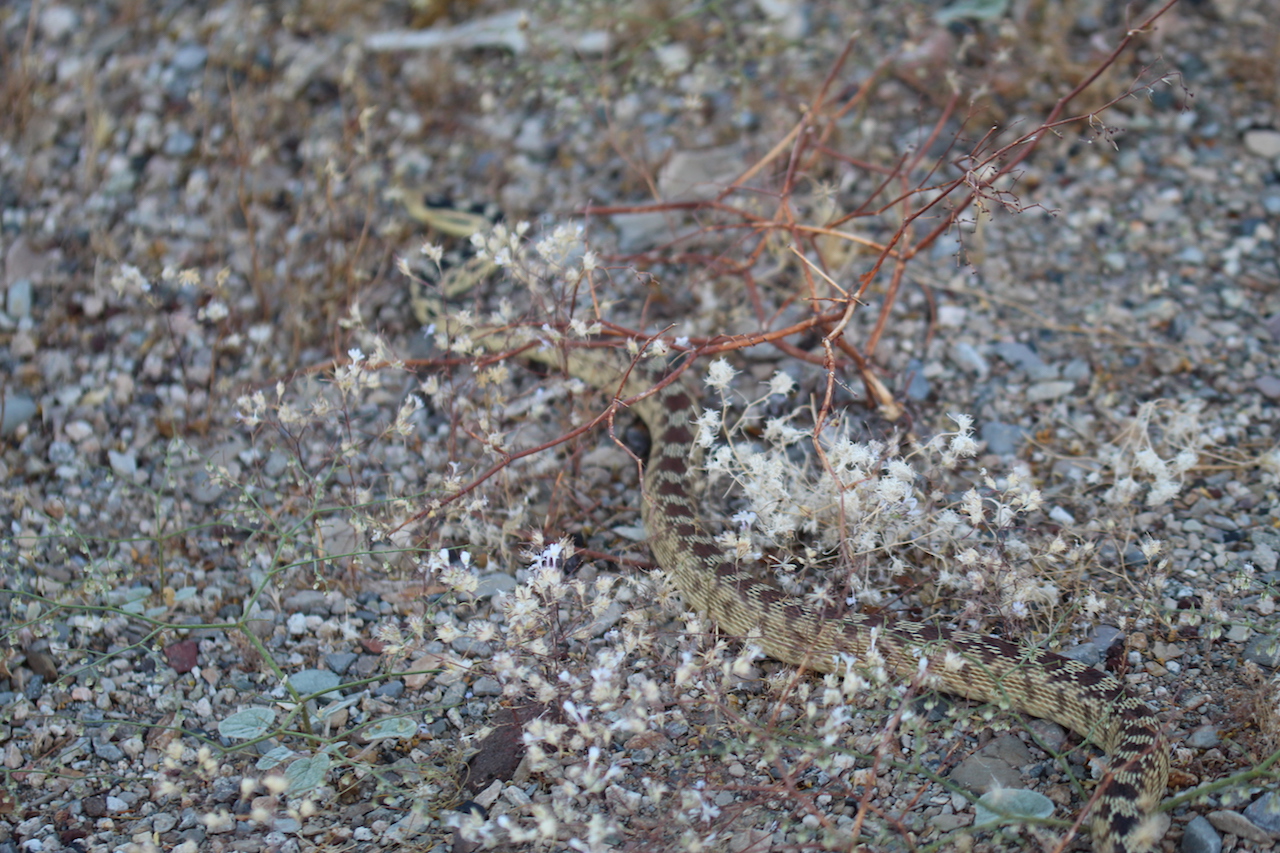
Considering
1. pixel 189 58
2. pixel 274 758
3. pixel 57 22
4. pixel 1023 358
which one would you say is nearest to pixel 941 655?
pixel 1023 358

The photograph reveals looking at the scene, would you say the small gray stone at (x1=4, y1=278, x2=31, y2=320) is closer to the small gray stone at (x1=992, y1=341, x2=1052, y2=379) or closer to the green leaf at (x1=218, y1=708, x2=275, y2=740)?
the green leaf at (x1=218, y1=708, x2=275, y2=740)

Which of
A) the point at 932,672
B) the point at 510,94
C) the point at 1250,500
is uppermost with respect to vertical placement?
the point at 510,94

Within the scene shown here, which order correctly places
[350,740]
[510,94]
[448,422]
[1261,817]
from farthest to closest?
[510,94]
[448,422]
[350,740]
[1261,817]

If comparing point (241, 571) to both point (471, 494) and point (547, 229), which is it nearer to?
point (471, 494)

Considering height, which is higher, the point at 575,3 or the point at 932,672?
the point at 575,3

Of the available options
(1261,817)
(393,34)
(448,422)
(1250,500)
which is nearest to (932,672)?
(1261,817)

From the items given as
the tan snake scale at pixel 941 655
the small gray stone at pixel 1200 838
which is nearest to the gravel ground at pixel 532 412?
the small gray stone at pixel 1200 838

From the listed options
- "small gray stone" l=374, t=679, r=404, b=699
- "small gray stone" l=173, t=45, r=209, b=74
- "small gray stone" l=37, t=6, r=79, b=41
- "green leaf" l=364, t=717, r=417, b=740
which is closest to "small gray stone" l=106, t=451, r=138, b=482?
"small gray stone" l=374, t=679, r=404, b=699

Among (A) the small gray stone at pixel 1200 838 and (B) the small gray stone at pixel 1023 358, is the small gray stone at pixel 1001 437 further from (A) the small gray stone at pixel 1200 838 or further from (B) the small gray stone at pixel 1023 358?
(A) the small gray stone at pixel 1200 838
